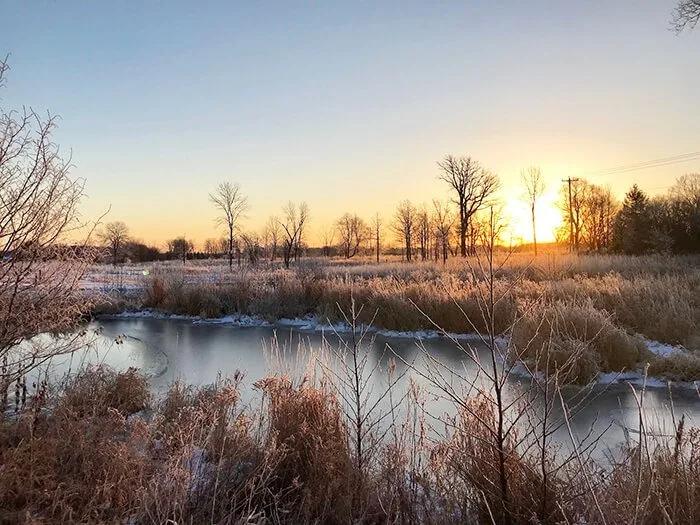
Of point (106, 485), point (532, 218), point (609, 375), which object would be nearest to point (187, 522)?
point (106, 485)

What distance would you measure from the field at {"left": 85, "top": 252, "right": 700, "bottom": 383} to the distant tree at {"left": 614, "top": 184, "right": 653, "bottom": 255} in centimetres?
558

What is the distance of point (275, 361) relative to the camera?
6.88 m

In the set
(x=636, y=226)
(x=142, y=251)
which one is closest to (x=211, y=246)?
(x=142, y=251)

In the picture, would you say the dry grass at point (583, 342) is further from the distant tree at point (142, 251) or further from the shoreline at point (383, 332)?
the distant tree at point (142, 251)

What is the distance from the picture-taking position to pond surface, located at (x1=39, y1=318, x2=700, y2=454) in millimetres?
5863

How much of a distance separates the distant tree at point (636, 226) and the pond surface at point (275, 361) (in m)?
19.7

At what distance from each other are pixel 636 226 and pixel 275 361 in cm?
2690

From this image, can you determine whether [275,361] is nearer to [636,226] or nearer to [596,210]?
[636,226]

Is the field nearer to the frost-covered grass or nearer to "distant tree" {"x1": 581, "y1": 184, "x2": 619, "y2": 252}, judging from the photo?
Result: the frost-covered grass

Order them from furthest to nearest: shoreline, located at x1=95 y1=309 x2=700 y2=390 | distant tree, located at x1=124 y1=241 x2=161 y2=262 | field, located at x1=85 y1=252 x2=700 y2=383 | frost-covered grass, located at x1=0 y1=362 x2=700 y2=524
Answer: distant tree, located at x1=124 y1=241 x2=161 y2=262
field, located at x1=85 y1=252 x2=700 y2=383
shoreline, located at x1=95 y1=309 x2=700 y2=390
frost-covered grass, located at x1=0 y1=362 x2=700 y2=524

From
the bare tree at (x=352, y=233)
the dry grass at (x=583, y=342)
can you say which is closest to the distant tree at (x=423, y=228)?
the bare tree at (x=352, y=233)

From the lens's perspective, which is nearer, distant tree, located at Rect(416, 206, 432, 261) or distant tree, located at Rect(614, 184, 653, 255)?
distant tree, located at Rect(614, 184, 653, 255)

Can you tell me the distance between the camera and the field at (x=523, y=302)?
8.27 m

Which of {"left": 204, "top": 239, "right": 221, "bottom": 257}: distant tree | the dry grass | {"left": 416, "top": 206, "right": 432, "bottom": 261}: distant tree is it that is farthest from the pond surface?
{"left": 204, "top": 239, "right": 221, "bottom": 257}: distant tree
